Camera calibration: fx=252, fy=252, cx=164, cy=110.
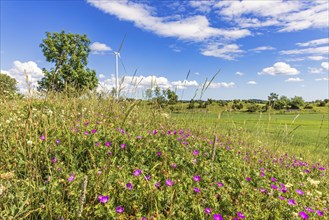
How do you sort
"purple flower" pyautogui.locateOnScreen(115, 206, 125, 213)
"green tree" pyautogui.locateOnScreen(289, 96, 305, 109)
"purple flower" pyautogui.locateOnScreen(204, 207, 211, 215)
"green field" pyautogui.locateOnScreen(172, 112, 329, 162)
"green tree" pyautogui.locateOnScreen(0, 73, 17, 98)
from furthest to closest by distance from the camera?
"green tree" pyautogui.locateOnScreen(289, 96, 305, 109)
"green field" pyautogui.locateOnScreen(172, 112, 329, 162)
"green tree" pyautogui.locateOnScreen(0, 73, 17, 98)
"purple flower" pyautogui.locateOnScreen(204, 207, 211, 215)
"purple flower" pyautogui.locateOnScreen(115, 206, 125, 213)

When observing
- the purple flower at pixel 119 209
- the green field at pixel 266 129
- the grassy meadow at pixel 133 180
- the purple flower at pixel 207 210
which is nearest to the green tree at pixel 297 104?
the green field at pixel 266 129

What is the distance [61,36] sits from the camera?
46.9 meters

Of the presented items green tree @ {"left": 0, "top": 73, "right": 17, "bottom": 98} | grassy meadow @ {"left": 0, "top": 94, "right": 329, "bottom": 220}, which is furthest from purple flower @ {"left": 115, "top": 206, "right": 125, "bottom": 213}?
green tree @ {"left": 0, "top": 73, "right": 17, "bottom": 98}

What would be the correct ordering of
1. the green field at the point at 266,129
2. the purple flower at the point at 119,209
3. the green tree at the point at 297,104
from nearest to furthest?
the purple flower at the point at 119,209, the green field at the point at 266,129, the green tree at the point at 297,104

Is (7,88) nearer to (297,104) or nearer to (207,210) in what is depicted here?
(207,210)

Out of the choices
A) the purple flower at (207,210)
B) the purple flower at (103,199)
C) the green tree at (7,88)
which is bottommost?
the purple flower at (207,210)

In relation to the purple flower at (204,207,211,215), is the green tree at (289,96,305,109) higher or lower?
higher

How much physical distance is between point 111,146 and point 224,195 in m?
1.61

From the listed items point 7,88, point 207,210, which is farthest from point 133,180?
point 7,88

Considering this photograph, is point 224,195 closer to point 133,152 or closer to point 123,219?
point 123,219

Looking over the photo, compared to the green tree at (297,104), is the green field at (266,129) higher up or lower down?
lower down

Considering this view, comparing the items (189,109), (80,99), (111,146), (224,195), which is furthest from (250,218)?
(80,99)

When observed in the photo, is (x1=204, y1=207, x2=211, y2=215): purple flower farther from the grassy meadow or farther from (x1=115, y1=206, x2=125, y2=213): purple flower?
(x1=115, y1=206, x2=125, y2=213): purple flower

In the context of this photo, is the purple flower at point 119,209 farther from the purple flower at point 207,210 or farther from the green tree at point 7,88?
the green tree at point 7,88
